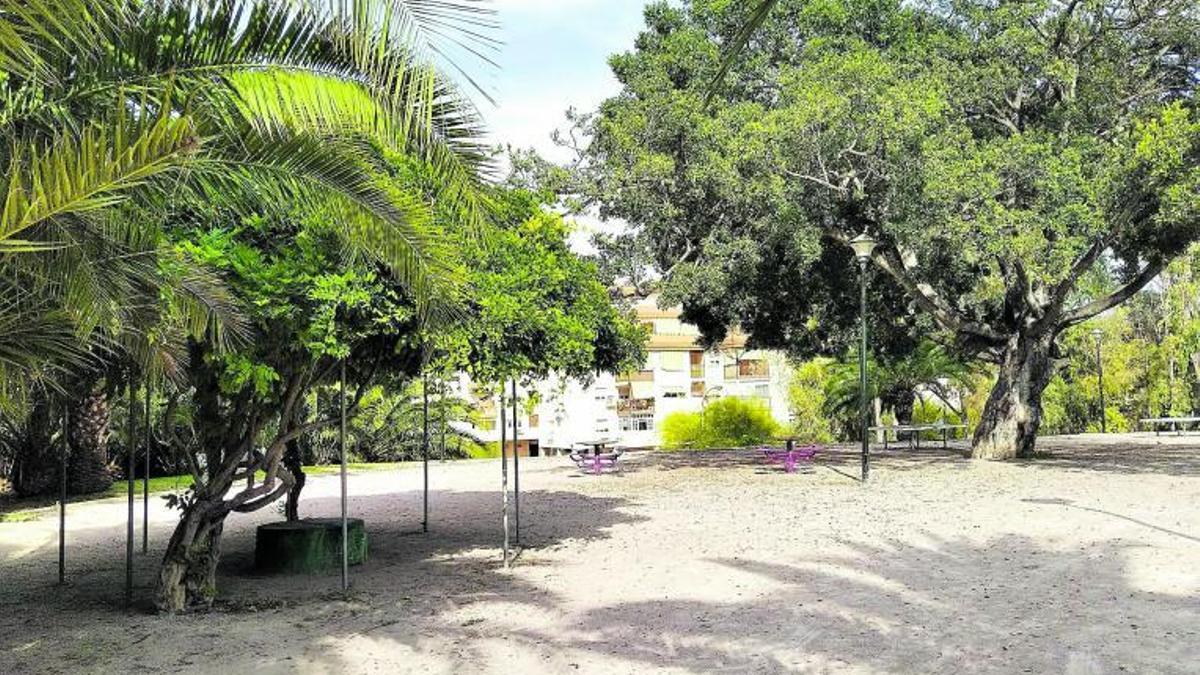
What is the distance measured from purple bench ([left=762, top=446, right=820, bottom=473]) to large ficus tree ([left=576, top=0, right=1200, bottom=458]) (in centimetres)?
336

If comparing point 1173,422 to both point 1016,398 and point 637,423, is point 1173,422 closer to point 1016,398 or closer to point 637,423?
point 1016,398

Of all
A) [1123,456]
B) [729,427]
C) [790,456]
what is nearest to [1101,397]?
[729,427]

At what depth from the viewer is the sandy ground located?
251 inches

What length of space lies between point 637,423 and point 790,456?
1597 inches

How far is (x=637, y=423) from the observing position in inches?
2387

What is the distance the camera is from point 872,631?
266 inches

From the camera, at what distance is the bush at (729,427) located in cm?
3331

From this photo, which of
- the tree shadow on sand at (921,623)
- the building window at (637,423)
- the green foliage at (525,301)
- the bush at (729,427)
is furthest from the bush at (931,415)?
the green foliage at (525,301)

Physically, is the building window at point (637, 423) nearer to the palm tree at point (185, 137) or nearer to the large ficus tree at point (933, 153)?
the large ficus tree at point (933, 153)

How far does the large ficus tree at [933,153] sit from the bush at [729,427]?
12.1 metres

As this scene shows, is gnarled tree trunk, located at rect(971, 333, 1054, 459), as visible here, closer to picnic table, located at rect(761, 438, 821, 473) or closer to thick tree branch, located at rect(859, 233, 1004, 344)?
thick tree branch, located at rect(859, 233, 1004, 344)

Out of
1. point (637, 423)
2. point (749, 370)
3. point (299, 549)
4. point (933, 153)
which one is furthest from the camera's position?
point (749, 370)

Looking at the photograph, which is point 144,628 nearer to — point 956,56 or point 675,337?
point 956,56

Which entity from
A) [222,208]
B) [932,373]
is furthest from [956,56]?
[222,208]
